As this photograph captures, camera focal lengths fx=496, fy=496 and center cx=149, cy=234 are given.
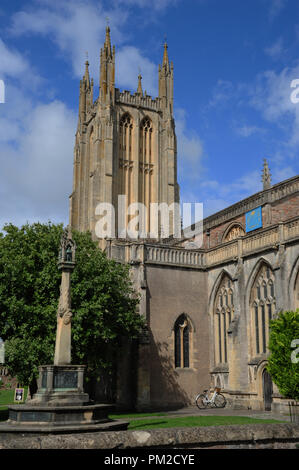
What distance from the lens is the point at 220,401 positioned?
1038 inches

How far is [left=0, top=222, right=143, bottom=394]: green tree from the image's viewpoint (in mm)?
21422

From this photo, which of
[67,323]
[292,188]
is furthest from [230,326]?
[67,323]

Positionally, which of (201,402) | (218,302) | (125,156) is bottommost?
Result: (201,402)

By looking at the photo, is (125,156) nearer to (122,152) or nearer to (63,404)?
(122,152)

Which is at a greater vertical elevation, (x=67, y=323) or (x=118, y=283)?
(x=118, y=283)

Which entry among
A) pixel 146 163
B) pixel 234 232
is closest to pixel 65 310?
pixel 234 232

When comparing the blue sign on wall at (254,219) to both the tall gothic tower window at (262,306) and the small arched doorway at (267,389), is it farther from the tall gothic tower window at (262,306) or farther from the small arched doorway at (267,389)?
the small arched doorway at (267,389)

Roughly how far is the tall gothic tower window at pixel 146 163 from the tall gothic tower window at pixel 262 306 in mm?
33692

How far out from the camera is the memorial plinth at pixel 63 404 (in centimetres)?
1191

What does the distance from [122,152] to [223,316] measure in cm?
3477

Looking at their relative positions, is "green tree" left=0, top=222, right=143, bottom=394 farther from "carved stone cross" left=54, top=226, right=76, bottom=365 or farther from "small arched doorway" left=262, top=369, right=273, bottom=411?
"small arched doorway" left=262, top=369, right=273, bottom=411

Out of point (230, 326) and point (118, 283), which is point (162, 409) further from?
point (118, 283)

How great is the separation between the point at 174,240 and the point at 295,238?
2151 cm
